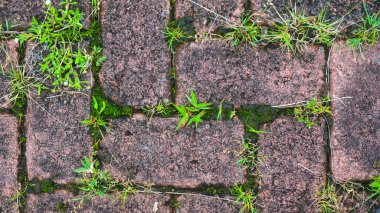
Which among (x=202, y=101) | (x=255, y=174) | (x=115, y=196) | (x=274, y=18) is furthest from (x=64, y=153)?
(x=274, y=18)

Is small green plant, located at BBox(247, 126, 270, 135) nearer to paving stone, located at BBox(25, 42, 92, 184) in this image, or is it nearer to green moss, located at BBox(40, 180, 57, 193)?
paving stone, located at BBox(25, 42, 92, 184)

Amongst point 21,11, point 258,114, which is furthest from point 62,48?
point 258,114

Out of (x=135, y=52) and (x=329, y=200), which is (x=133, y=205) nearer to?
(x=135, y=52)

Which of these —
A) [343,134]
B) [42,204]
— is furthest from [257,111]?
[42,204]

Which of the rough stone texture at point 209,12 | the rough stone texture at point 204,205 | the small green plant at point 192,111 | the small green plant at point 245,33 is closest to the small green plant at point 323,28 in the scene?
the small green plant at point 245,33

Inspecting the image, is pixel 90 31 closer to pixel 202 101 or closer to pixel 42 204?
pixel 202 101

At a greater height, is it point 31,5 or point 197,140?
point 31,5

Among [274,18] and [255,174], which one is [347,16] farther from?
[255,174]

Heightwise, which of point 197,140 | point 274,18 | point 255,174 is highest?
point 274,18
